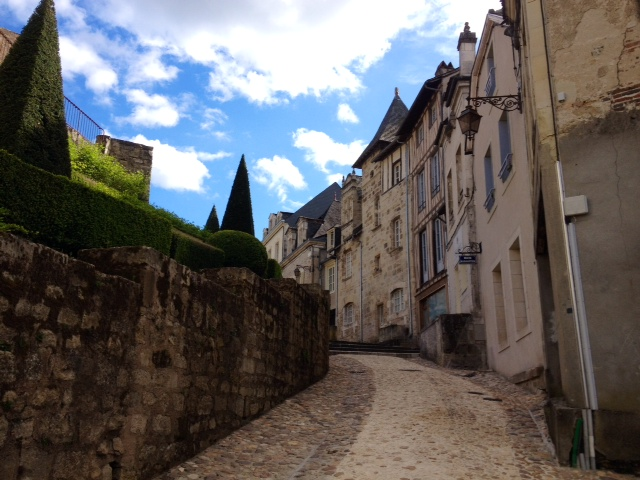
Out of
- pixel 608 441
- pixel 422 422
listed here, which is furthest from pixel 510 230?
pixel 608 441

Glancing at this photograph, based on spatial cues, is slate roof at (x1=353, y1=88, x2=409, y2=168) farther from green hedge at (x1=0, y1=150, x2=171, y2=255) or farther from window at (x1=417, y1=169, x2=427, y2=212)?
green hedge at (x1=0, y1=150, x2=171, y2=255)

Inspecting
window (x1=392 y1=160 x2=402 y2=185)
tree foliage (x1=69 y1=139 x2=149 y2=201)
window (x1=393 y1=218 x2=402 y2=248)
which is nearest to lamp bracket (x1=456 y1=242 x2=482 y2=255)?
tree foliage (x1=69 y1=139 x2=149 y2=201)

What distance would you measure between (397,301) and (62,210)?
1480 cm

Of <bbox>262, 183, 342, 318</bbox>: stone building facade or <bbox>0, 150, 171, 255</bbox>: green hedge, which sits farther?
<bbox>262, 183, 342, 318</bbox>: stone building facade

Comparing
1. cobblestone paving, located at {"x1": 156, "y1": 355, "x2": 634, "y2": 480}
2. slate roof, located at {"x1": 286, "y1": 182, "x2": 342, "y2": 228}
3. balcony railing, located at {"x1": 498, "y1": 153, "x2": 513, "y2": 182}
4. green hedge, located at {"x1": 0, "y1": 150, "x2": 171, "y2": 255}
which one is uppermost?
slate roof, located at {"x1": 286, "y1": 182, "x2": 342, "y2": 228}

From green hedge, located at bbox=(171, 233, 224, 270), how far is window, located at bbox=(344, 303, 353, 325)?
1250 cm

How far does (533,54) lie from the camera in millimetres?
5566

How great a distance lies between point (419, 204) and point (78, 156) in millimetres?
11211

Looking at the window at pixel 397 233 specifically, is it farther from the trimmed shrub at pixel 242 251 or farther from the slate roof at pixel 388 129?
the trimmed shrub at pixel 242 251

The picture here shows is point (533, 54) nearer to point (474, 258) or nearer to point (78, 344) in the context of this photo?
point (78, 344)

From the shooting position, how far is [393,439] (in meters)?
5.88

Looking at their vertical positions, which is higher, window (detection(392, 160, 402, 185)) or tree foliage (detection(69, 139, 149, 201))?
window (detection(392, 160, 402, 185))

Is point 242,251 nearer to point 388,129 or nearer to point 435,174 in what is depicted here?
point 435,174

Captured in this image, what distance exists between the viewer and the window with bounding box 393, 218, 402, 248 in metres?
22.0
